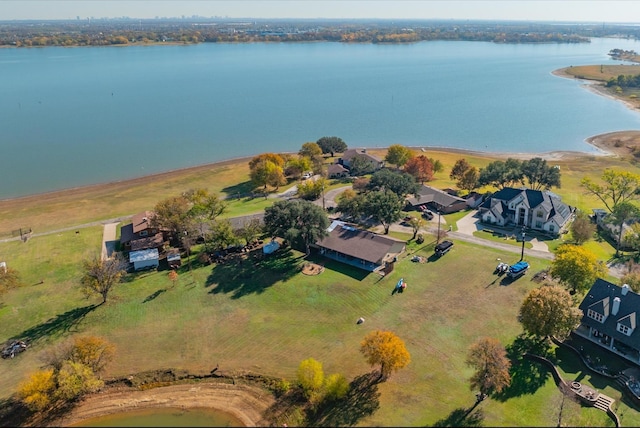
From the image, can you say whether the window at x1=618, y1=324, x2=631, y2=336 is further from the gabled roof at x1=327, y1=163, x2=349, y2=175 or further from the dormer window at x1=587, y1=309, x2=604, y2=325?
the gabled roof at x1=327, y1=163, x2=349, y2=175

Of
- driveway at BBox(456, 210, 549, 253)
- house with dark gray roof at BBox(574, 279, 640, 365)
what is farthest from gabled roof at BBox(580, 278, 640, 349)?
driveway at BBox(456, 210, 549, 253)

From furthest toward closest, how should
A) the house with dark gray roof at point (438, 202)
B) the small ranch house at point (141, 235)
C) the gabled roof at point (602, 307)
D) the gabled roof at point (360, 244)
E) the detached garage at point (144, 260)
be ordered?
the house with dark gray roof at point (438, 202) < the small ranch house at point (141, 235) < the detached garage at point (144, 260) < the gabled roof at point (360, 244) < the gabled roof at point (602, 307)

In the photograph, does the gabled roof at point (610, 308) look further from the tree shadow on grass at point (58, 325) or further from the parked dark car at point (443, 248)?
the tree shadow on grass at point (58, 325)

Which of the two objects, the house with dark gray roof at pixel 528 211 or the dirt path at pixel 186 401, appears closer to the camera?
the dirt path at pixel 186 401

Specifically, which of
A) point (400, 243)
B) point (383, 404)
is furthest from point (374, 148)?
point (383, 404)

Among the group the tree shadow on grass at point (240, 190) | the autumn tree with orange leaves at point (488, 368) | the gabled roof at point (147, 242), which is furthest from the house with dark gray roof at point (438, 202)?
the autumn tree with orange leaves at point (488, 368)

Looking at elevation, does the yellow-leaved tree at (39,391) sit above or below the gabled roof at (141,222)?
below
